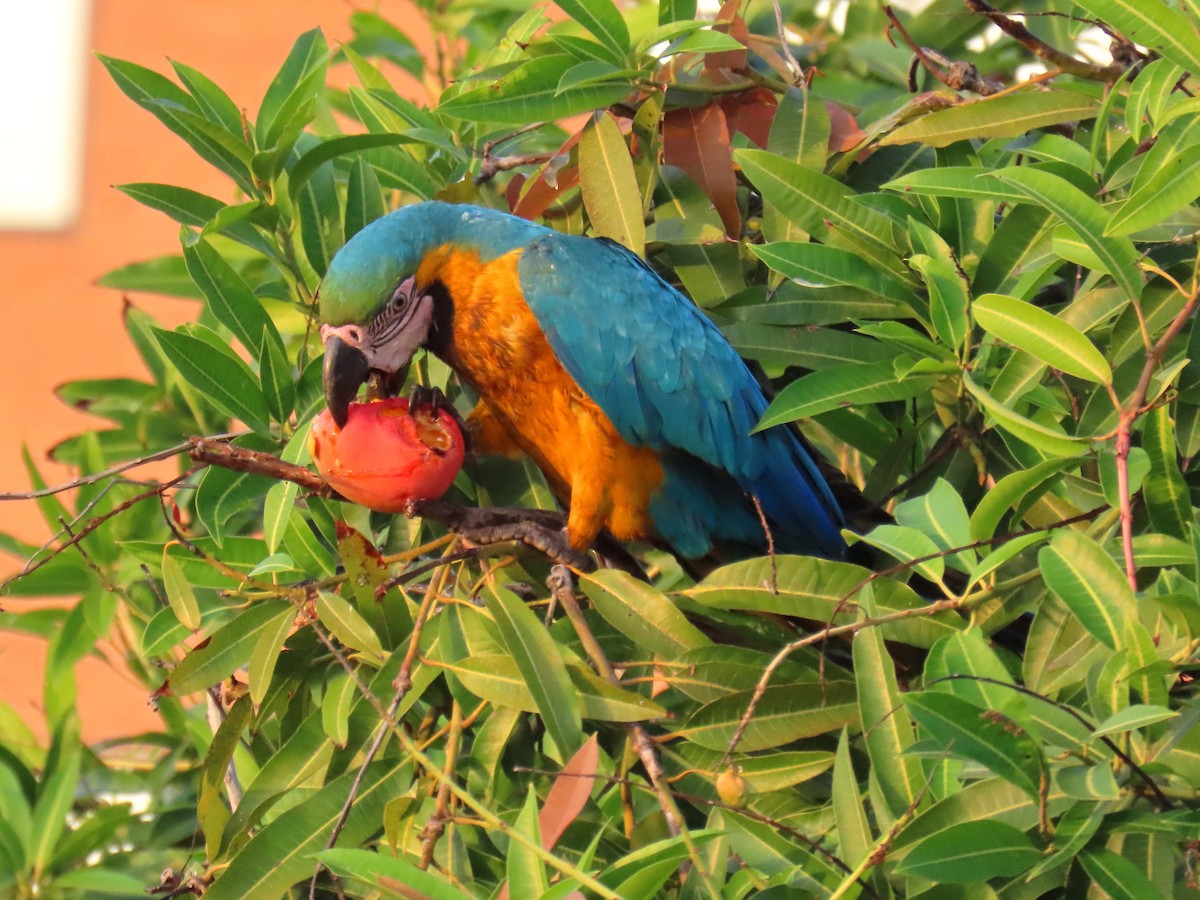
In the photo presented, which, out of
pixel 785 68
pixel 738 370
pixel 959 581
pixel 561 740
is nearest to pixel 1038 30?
pixel 785 68

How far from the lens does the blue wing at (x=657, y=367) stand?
1.43 metres

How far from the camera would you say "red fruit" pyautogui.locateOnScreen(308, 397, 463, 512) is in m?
1.18

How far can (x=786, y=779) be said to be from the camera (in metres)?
1.02

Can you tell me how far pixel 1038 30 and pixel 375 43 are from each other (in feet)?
3.26

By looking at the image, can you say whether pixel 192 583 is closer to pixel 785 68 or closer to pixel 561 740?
pixel 561 740

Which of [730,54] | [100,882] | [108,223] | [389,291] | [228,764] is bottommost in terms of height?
[108,223]

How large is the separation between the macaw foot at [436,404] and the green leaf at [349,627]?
0.97ft

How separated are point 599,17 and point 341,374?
43 centimetres

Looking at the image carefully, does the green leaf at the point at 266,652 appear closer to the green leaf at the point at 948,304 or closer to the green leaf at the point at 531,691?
the green leaf at the point at 531,691

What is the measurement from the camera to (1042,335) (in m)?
0.99

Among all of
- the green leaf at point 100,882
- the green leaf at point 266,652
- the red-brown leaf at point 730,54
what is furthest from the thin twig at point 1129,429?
the green leaf at point 100,882

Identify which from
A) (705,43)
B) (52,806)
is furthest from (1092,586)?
(52,806)

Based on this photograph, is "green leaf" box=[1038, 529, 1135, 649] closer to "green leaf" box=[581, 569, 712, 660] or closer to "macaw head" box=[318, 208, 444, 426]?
"green leaf" box=[581, 569, 712, 660]

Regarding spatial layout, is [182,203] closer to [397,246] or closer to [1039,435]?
[397,246]
